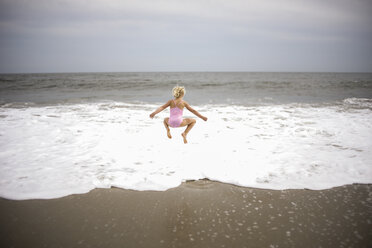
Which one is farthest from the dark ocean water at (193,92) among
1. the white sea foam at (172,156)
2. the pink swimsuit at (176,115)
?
the pink swimsuit at (176,115)

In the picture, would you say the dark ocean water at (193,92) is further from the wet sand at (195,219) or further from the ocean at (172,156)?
the wet sand at (195,219)

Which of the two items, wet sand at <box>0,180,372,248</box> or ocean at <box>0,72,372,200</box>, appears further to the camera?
ocean at <box>0,72,372,200</box>

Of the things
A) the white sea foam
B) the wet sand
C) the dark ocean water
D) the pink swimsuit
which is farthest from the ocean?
the dark ocean water

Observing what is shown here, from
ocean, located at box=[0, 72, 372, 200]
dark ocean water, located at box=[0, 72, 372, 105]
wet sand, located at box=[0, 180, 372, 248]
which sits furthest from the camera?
dark ocean water, located at box=[0, 72, 372, 105]

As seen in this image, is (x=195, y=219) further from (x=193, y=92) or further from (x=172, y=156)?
(x=193, y=92)

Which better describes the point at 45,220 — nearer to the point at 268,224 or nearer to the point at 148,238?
the point at 148,238

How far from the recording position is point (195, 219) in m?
2.31

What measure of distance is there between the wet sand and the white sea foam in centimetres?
26

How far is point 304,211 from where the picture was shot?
2.43 metres

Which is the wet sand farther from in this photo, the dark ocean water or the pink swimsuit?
the dark ocean water

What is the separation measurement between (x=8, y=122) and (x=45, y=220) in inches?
239

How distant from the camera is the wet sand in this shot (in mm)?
1987

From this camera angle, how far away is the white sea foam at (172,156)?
312 centimetres

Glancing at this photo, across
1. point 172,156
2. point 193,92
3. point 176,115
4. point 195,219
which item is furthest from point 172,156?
point 193,92
